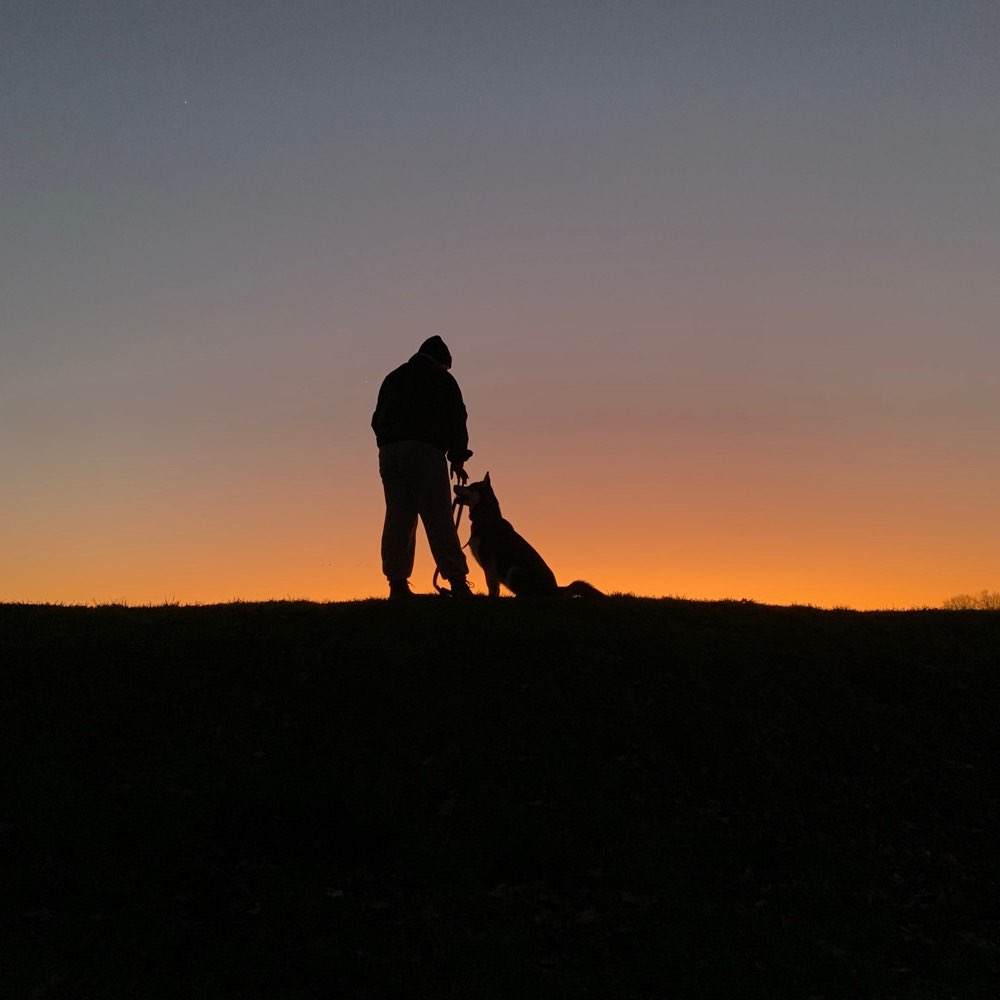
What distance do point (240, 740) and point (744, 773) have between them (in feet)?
18.0

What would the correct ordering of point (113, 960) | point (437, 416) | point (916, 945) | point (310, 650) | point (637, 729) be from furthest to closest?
point (437, 416)
point (310, 650)
point (637, 729)
point (916, 945)
point (113, 960)

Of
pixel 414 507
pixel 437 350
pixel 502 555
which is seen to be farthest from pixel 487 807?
pixel 437 350

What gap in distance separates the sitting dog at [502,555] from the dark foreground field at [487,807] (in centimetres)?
100

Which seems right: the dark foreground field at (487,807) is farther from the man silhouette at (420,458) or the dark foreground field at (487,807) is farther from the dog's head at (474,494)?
the dog's head at (474,494)

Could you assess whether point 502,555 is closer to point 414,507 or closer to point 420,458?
point 414,507

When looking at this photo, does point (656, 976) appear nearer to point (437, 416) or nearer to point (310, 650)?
point (310, 650)

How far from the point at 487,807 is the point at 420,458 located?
5.33 meters

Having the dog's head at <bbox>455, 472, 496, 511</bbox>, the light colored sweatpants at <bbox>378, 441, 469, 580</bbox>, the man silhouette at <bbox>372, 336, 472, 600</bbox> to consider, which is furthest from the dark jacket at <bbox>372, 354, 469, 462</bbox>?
the dog's head at <bbox>455, 472, 496, 511</bbox>

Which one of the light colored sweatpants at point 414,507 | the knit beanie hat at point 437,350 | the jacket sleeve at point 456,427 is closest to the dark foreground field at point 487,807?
the light colored sweatpants at point 414,507

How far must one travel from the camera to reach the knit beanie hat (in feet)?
46.5

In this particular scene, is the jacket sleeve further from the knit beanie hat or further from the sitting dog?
the sitting dog

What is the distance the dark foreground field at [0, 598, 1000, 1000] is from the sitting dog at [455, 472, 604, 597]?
3.28 feet

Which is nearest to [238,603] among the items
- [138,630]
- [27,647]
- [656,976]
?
[138,630]

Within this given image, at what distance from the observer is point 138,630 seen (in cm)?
1303
